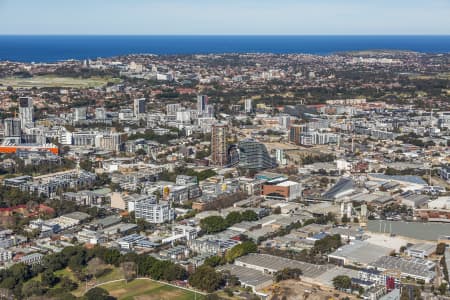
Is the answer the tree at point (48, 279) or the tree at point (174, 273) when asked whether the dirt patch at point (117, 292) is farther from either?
the tree at point (48, 279)

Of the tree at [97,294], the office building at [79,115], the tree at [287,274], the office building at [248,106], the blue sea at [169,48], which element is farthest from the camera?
the blue sea at [169,48]

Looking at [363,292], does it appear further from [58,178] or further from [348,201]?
[58,178]

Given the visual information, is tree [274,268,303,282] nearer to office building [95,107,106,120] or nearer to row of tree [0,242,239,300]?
row of tree [0,242,239,300]

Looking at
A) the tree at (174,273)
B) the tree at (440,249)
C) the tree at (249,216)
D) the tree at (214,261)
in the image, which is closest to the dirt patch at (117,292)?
the tree at (174,273)

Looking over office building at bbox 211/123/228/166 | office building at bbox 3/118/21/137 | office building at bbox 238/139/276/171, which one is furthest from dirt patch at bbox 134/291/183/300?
office building at bbox 3/118/21/137

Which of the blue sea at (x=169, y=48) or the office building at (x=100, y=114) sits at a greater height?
the blue sea at (x=169, y=48)

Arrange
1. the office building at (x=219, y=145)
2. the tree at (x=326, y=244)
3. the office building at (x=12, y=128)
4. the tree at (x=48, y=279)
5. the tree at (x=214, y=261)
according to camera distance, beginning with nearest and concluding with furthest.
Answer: the tree at (x=48, y=279), the tree at (x=214, y=261), the tree at (x=326, y=244), the office building at (x=219, y=145), the office building at (x=12, y=128)

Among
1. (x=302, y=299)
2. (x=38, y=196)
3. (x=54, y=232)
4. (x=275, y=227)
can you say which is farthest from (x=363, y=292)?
(x=38, y=196)
